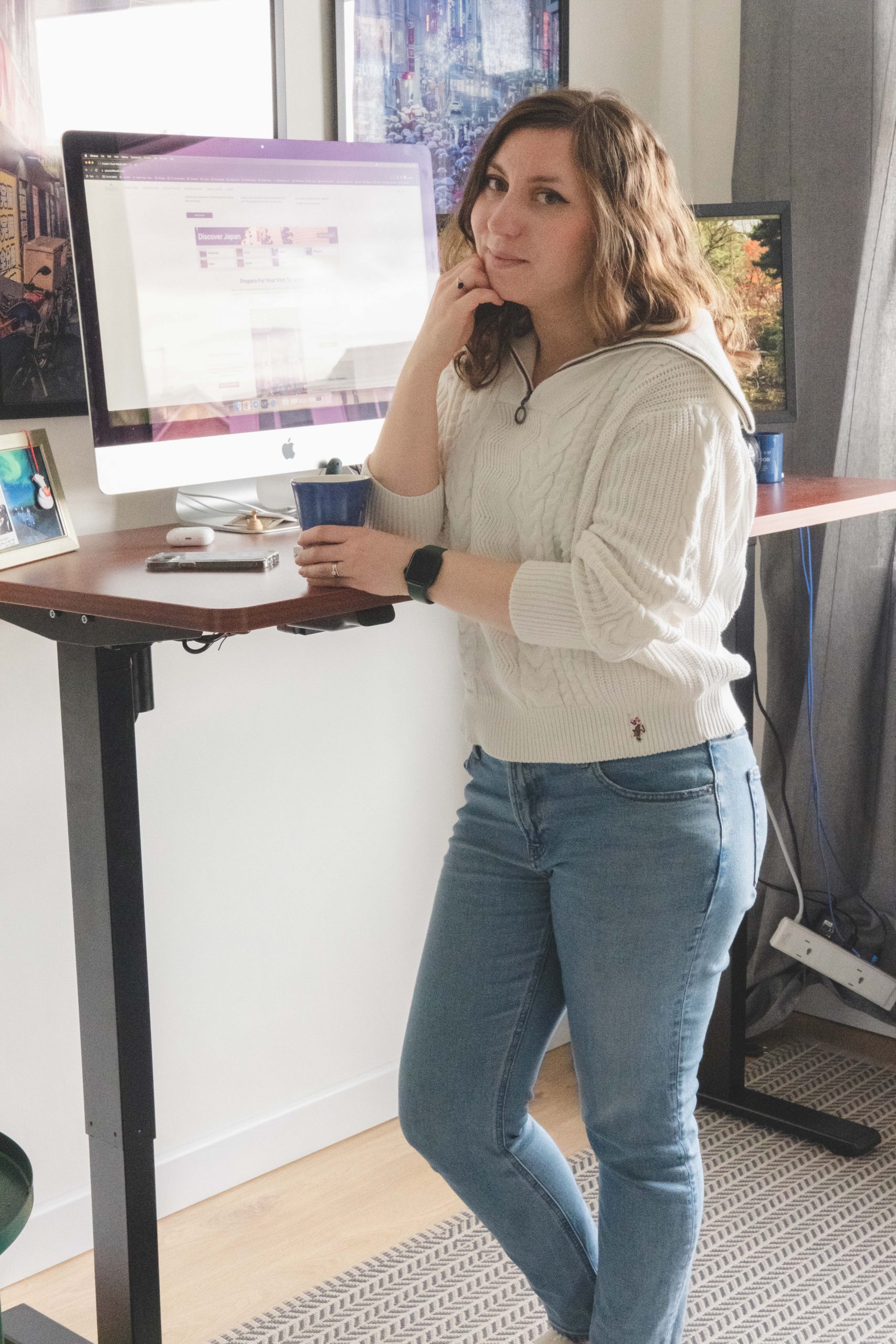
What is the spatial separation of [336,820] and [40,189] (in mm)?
1027

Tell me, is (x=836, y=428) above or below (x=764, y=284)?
below

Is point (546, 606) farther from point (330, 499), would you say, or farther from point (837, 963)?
point (837, 963)

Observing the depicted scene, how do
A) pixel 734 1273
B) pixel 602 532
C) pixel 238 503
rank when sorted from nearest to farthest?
pixel 602 532, pixel 238 503, pixel 734 1273

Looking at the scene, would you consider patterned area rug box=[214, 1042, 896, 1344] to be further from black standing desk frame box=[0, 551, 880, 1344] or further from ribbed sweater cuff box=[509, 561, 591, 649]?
ribbed sweater cuff box=[509, 561, 591, 649]

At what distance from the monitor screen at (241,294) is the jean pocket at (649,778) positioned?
621mm

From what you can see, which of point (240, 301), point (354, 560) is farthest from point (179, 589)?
point (240, 301)

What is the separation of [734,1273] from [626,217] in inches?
56.7

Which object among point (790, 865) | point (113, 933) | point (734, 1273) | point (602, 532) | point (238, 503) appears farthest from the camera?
point (790, 865)

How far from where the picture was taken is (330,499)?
4.03 ft

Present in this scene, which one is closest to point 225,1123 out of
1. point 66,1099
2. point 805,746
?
point 66,1099

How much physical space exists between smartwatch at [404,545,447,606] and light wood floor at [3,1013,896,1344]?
111 cm

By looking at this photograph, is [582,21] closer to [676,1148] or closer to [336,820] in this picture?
[336,820]

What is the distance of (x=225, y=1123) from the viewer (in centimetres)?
206

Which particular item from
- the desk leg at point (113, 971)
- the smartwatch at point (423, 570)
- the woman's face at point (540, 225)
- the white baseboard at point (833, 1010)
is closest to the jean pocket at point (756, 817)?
the smartwatch at point (423, 570)
